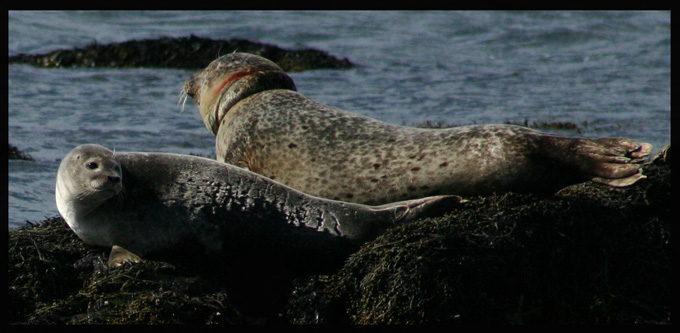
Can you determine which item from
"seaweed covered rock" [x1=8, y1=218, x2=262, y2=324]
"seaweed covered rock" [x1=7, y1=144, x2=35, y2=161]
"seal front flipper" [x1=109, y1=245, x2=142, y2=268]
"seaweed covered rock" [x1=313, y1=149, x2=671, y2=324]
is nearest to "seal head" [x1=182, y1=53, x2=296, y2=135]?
"seaweed covered rock" [x1=8, y1=218, x2=262, y2=324]

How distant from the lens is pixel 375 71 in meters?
16.0

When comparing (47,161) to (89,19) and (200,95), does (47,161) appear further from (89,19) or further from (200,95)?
(89,19)

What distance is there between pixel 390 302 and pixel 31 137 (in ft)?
24.5

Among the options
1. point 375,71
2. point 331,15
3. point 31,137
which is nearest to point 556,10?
point 331,15

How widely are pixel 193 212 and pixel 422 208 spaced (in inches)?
47.0

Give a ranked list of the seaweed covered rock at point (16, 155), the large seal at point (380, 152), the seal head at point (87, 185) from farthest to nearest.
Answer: the seaweed covered rock at point (16, 155), the large seal at point (380, 152), the seal head at point (87, 185)

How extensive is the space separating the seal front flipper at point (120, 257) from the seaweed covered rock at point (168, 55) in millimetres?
10322

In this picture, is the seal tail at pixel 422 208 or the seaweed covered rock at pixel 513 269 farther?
the seal tail at pixel 422 208

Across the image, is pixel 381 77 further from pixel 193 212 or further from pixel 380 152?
pixel 193 212

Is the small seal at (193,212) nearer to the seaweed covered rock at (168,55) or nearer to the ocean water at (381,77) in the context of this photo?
the ocean water at (381,77)

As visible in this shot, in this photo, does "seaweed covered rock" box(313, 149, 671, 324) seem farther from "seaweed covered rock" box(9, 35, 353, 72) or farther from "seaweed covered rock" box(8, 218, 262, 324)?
"seaweed covered rock" box(9, 35, 353, 72)

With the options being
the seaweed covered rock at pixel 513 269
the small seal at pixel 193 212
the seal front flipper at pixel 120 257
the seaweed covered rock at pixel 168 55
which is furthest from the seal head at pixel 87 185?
the seaweed covered rock at pixel 168 55

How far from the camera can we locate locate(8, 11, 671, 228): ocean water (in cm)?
1155

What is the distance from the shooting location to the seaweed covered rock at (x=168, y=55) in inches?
620
